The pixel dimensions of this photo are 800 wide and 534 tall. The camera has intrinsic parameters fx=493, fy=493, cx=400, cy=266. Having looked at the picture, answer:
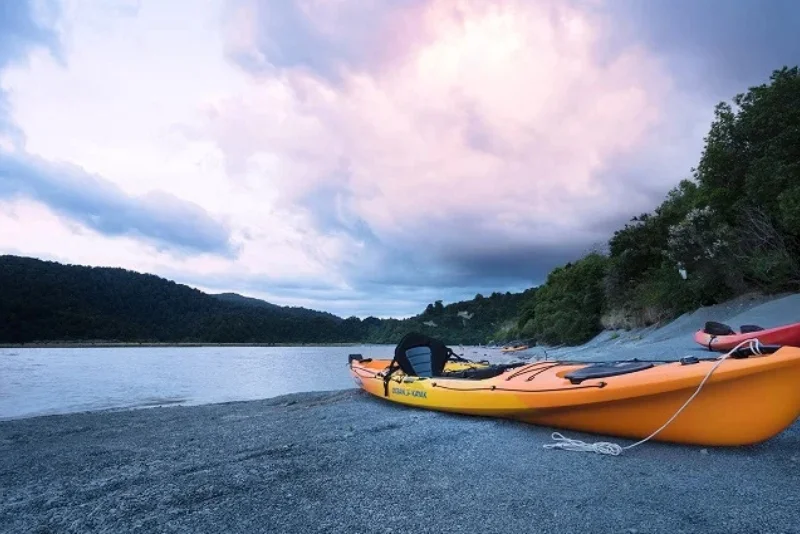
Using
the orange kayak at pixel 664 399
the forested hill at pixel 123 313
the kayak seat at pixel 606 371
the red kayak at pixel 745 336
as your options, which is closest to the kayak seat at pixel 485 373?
the orange kayak at pixel 664 399

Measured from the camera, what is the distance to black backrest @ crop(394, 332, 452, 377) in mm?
9875

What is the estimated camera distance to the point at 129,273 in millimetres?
83062

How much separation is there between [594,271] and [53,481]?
169 feet

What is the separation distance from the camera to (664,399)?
521 centimetres

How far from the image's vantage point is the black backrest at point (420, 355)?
9875 mm

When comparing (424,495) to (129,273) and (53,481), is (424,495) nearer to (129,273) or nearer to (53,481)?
(53,481)

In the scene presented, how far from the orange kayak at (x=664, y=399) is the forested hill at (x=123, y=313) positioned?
237 ft

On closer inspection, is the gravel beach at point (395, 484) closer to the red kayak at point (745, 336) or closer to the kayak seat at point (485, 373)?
the kayak seat at point (485, 373)

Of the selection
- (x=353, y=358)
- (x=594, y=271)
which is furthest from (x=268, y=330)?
(x=353, y=358)

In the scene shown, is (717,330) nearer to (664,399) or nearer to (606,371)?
(606,371)

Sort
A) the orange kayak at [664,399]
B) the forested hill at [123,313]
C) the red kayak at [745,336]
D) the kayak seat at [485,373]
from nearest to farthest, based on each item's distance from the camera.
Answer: the orange kayak at [664,399] → the kayak seat at [485,373] → the red kayak at [745,336] → the forested hill at [123,313]

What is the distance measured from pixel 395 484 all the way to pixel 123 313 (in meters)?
80.8

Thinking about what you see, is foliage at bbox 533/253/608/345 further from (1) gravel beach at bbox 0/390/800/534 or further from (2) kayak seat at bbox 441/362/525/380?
(1) gravel beach at bbox 0/390/800/534

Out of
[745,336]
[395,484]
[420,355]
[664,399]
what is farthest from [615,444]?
[745,336]
